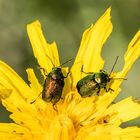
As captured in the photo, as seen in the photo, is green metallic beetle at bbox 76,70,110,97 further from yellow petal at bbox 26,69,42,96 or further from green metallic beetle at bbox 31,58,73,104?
yellow petal at bbox 26,69,42,96

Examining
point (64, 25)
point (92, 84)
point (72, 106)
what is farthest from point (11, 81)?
point (64, 25)

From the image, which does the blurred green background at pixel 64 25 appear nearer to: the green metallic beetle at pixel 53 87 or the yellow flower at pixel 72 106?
the yellow flower at pixel 72 106

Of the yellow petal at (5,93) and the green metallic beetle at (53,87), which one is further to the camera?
the yellow petal at (5,93)

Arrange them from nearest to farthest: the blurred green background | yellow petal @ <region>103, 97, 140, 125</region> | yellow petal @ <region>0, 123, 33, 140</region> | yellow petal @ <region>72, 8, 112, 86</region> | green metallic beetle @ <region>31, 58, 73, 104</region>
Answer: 1. green metallic beetle @ <region>31, 58, 73, 104</region>
2. yellow petal @ <region>0, 123, 33, 140</region>
3. yellow petal @ <region>103, 97, 140, 125</region>
4. yellow petal @ <region>72, 8, 112, 86</region>
5. the blurred green background

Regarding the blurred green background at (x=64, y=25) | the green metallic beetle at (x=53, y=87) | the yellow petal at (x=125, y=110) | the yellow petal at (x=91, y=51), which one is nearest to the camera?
the green metallic beetle at (x=53, y=87)

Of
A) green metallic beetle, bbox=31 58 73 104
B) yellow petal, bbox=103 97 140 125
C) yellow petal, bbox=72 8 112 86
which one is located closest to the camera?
green metallic beetle, bbox=31 58 73 104

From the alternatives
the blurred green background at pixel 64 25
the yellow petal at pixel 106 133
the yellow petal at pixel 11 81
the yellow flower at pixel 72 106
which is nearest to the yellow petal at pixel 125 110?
the yellow flower at pixel 72 106

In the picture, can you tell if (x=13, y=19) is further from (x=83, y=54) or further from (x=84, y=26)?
(x=83, y=54)

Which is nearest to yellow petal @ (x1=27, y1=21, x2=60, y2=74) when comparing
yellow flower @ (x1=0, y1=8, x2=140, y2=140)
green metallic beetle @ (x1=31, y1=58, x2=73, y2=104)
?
yellow flower @ (x1=0, y1=8, x2=140, y2=140)
